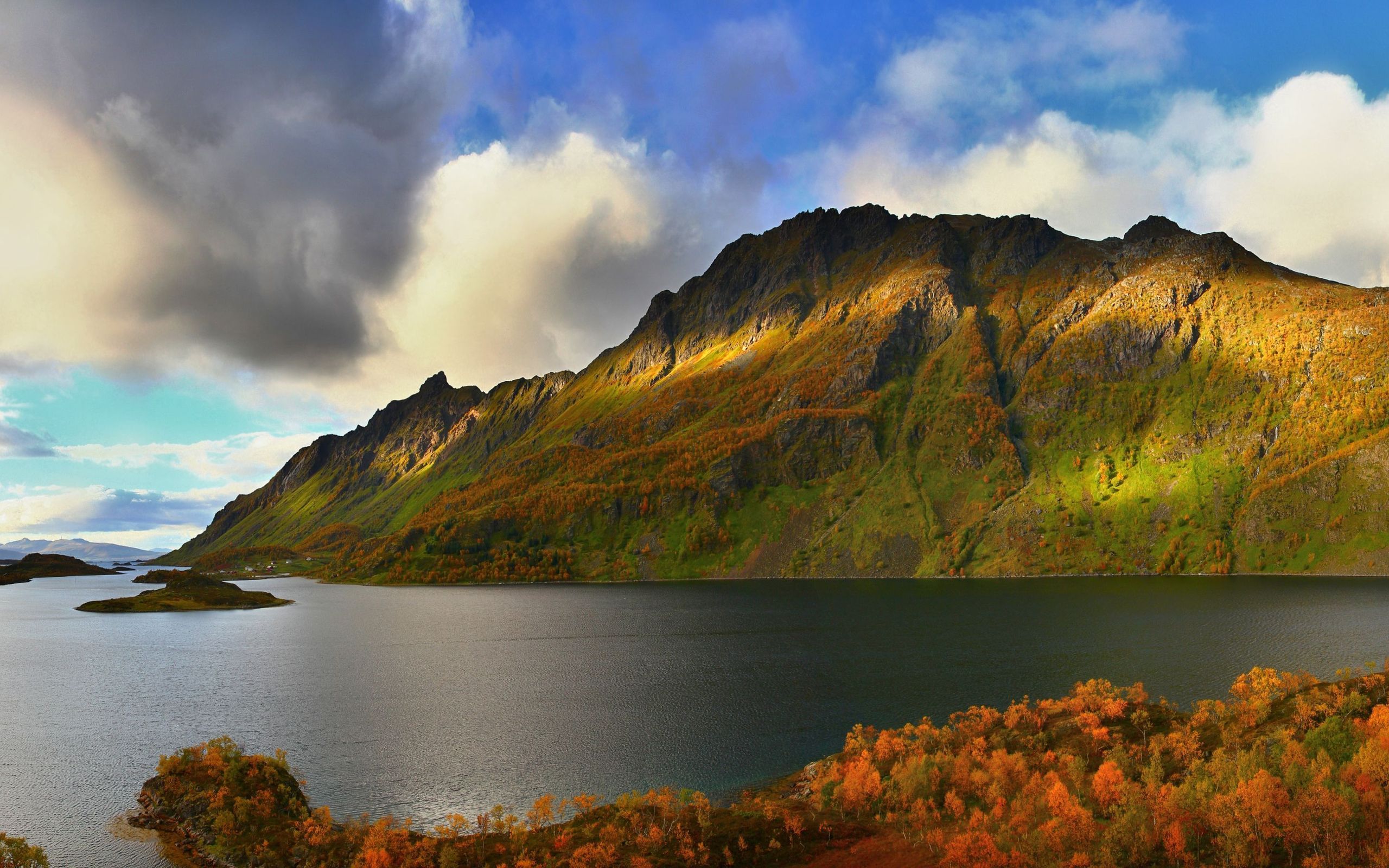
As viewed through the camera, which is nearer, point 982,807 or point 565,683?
point 982,807

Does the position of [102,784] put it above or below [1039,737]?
below

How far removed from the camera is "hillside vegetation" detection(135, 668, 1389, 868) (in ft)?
108

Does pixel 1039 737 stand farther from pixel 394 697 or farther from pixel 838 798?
pixel 394 697

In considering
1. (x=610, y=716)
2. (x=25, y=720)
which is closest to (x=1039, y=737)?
(x=610, y=716)

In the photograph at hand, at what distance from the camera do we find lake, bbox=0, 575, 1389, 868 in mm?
55688

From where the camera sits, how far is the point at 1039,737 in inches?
2002

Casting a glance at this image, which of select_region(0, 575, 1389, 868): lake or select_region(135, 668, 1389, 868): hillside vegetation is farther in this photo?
select_region(0, 575, 1389, 868): lake

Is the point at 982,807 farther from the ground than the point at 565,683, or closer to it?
farther from the ground

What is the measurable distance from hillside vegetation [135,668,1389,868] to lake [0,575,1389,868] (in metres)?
5.36

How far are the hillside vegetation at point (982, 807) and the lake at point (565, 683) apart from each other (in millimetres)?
5361

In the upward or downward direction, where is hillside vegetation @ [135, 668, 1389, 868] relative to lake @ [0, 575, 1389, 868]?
upward

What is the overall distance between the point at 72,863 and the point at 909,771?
A: 5041 centimetres

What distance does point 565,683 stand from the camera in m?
87.9

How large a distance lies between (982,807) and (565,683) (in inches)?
2256
